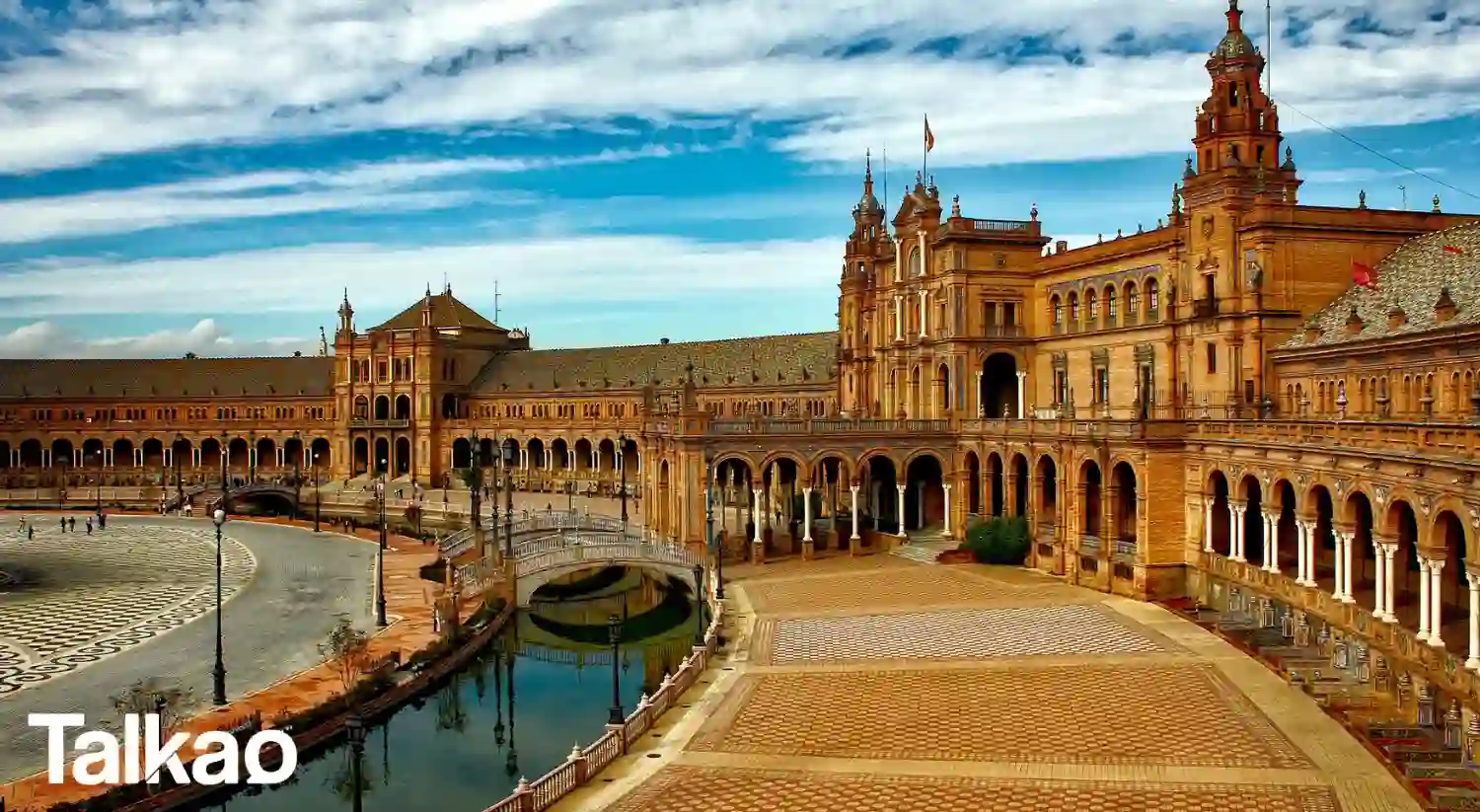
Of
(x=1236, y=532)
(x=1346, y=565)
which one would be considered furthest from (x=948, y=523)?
(x=1346, y=565)

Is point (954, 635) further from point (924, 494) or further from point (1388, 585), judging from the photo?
point (924, 494)

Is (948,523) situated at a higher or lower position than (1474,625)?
lower

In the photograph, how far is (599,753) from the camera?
29688 mm

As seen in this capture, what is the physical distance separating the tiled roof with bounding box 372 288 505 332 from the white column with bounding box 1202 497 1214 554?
90154 mm

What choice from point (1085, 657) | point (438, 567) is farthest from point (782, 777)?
point (438, 567)

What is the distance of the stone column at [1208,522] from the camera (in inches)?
1932

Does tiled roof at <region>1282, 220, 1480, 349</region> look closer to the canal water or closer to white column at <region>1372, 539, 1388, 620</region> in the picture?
white column at <region>1372, 539, 1388, 620</region>

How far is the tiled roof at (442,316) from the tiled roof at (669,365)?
4.93m

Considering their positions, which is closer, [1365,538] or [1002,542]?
[1365,538]

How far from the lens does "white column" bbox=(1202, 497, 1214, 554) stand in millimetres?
49062

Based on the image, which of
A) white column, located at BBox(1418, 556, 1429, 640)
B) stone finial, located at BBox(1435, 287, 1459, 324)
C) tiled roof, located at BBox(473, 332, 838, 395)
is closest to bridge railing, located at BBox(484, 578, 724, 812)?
white column, located at BBox(1418, 556, 1429, 640)

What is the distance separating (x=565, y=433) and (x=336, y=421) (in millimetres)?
24892

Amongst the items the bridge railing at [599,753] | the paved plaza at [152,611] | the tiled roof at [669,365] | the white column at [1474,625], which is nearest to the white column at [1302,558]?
the white column at [1474,625]

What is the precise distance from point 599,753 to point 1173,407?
35218mm
